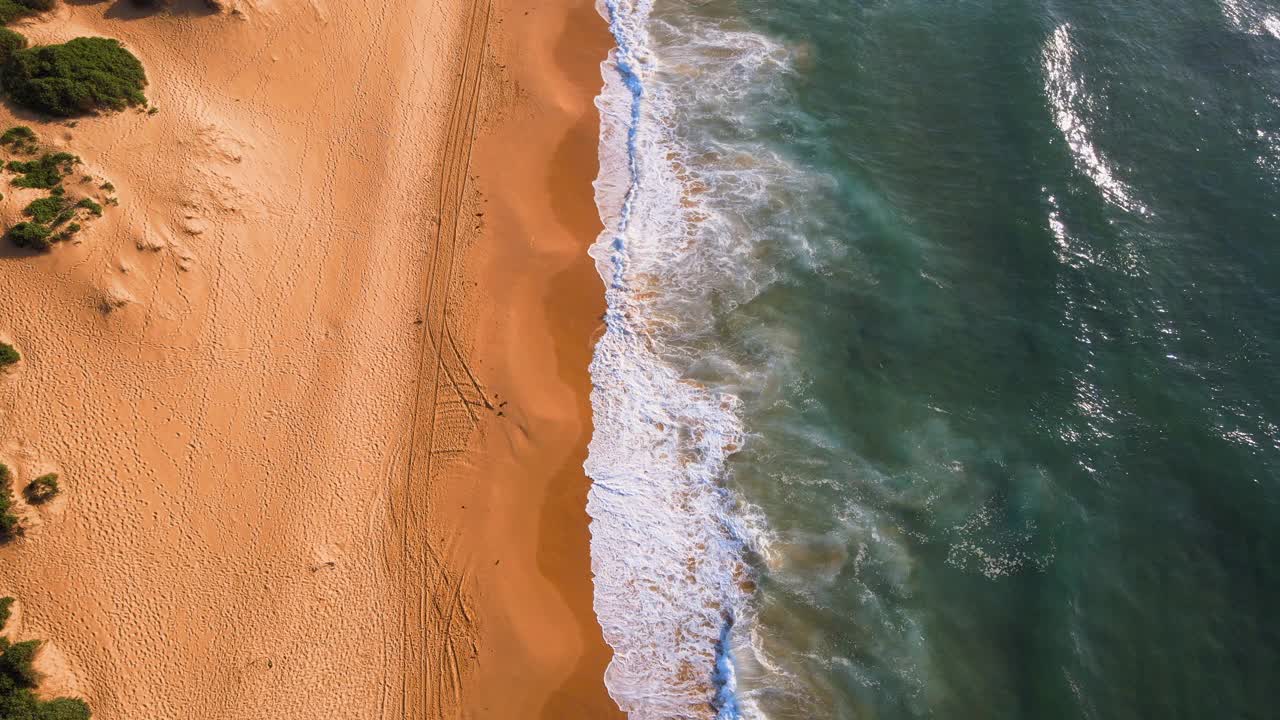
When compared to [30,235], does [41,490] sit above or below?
below

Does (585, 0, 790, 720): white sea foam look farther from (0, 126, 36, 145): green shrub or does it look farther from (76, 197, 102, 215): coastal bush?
(0, 126, 36, 145): green shrub

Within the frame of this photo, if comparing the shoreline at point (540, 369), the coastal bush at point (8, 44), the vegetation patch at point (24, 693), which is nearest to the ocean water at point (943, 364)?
the shoreline at point (540, 369)

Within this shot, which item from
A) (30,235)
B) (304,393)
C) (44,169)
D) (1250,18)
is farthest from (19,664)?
(1250,18)

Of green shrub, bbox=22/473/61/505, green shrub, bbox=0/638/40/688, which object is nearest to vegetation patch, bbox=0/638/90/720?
green shrub, bbox=0/638/40/688

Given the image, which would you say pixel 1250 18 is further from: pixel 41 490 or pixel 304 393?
pixel 41 490

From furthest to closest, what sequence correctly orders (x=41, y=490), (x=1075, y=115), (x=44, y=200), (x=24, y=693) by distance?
(x=1075, y=115) < (x=44, y=200) < (x=41, y=490) < (x=24, y=693)

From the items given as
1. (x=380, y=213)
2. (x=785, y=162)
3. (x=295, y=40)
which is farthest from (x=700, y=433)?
(x=295, y=40)
